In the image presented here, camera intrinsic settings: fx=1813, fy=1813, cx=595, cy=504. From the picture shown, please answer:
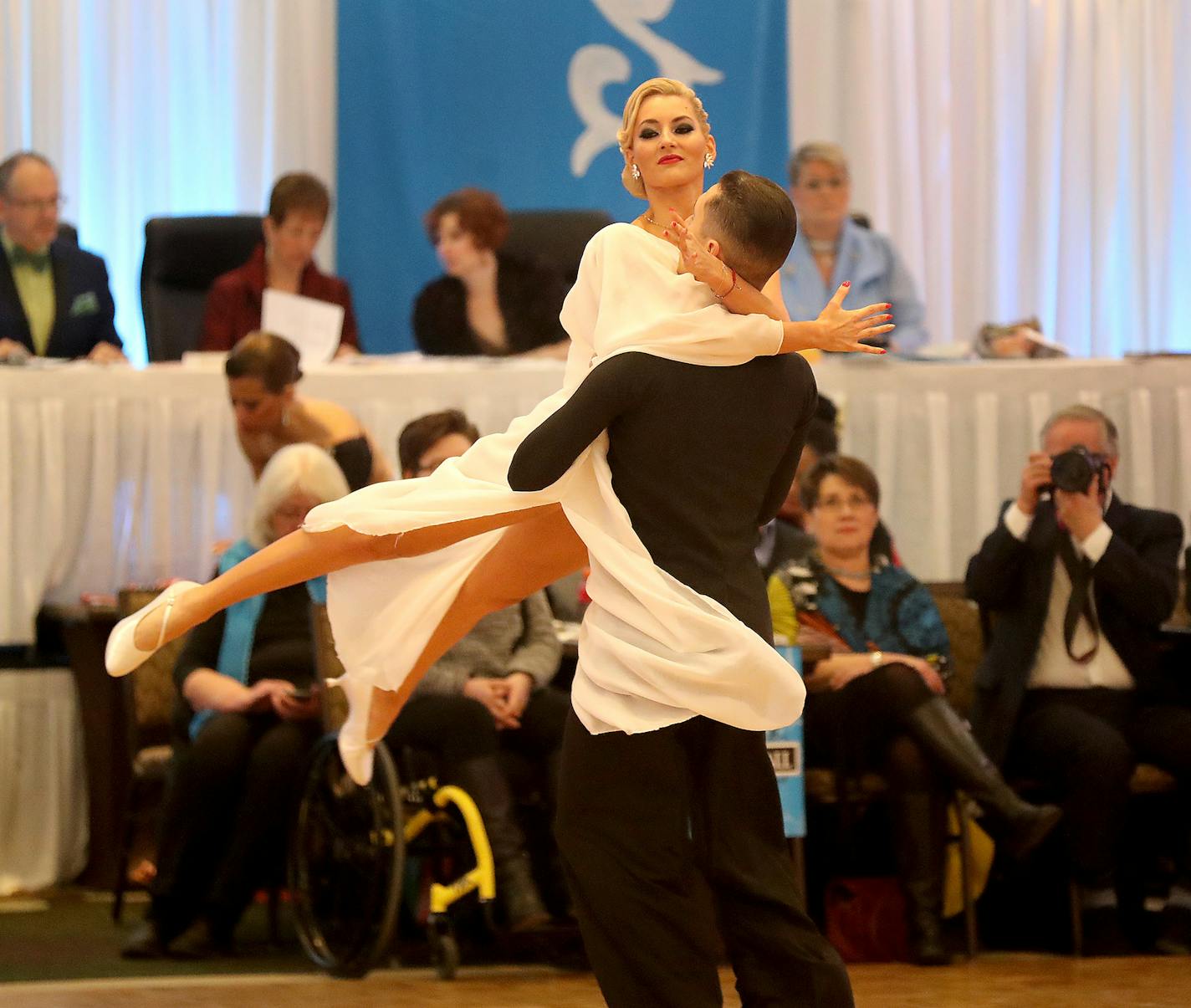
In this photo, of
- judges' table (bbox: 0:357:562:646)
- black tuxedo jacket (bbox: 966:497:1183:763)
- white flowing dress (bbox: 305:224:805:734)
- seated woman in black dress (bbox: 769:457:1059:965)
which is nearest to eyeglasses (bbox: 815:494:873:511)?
seated woman in black dress (bbox: 769:457:1059:965)

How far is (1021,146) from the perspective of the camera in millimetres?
8133

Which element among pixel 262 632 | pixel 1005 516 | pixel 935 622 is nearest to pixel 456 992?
pixel 262 632

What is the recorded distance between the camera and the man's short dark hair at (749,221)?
8.36 feet

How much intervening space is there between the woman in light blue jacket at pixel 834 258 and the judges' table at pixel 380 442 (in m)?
0.42

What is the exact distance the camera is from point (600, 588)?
257cm

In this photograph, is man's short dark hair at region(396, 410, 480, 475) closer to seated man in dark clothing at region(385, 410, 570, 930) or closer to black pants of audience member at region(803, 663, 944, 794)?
seated man in dark clothing at region(385, 410, 570, 930)

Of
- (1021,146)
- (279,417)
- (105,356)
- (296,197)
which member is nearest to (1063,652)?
(279,417)

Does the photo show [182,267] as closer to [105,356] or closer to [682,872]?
[105,356]

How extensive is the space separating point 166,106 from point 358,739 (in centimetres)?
531

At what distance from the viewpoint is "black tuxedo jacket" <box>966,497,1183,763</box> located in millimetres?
4652

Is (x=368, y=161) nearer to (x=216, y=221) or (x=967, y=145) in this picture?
(x=216, y=221)

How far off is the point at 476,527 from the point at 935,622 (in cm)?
204

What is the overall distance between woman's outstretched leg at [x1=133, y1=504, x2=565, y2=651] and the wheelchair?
3.20ft

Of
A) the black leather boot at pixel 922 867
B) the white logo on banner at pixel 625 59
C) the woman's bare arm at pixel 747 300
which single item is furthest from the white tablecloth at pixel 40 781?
the white logo on banner at pixel 625 59
